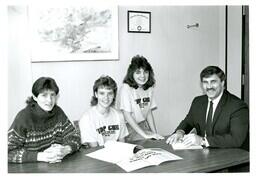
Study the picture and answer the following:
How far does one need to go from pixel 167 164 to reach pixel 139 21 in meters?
0.92

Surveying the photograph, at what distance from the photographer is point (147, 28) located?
191 centimetres

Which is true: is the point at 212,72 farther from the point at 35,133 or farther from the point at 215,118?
the point at 35,133

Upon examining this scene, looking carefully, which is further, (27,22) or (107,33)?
(107,33)

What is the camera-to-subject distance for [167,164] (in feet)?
4.28

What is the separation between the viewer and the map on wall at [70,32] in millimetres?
1527

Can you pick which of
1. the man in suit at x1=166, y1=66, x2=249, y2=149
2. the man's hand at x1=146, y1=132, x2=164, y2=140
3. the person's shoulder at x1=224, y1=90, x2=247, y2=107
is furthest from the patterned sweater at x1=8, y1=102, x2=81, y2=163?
the person's shoulder at x1=224, y1=90, x2=247, y2=107

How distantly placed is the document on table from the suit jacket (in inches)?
11.8

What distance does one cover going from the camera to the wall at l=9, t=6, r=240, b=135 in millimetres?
1772

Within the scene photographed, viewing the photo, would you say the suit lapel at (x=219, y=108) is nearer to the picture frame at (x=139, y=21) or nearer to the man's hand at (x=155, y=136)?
the man's hand at (x=155, y=136)

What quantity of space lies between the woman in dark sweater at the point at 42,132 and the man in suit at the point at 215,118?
1.68 ft

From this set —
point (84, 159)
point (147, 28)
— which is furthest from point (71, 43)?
point (84, 159)
